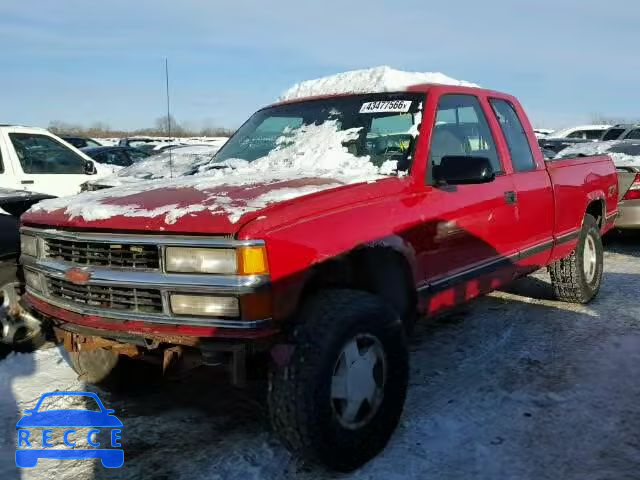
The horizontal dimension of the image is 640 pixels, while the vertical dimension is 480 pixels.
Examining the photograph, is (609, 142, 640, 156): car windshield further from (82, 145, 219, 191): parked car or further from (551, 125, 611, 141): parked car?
(551, 125, 611, 141): parked car

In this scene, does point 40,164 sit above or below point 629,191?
above

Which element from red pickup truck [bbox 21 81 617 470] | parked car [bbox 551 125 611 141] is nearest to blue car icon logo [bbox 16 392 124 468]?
red pickup truck [bbox 21 81 617 470]

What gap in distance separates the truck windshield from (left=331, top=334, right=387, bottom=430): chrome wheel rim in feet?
3.64

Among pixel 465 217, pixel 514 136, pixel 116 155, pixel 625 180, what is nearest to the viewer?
pixel 465 217

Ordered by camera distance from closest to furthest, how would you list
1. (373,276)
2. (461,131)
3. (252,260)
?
(252,260)
(373,276)
(461,131)

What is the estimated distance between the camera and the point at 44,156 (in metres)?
8.30

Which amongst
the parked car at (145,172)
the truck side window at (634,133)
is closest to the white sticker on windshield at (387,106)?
the parked car at (145,172)

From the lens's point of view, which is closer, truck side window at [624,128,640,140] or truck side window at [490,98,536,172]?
truck side window at [490,98,536,172]

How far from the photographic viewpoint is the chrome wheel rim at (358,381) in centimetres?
288

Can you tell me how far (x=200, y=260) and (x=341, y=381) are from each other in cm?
83

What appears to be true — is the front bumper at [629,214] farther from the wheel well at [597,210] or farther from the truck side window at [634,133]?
the truck side window at [634,133]

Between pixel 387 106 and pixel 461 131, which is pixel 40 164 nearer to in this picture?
pixel 387 106

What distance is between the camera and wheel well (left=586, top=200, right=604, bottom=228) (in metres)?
5.88

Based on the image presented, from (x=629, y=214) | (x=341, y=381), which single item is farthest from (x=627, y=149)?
(x=341, y=381)
